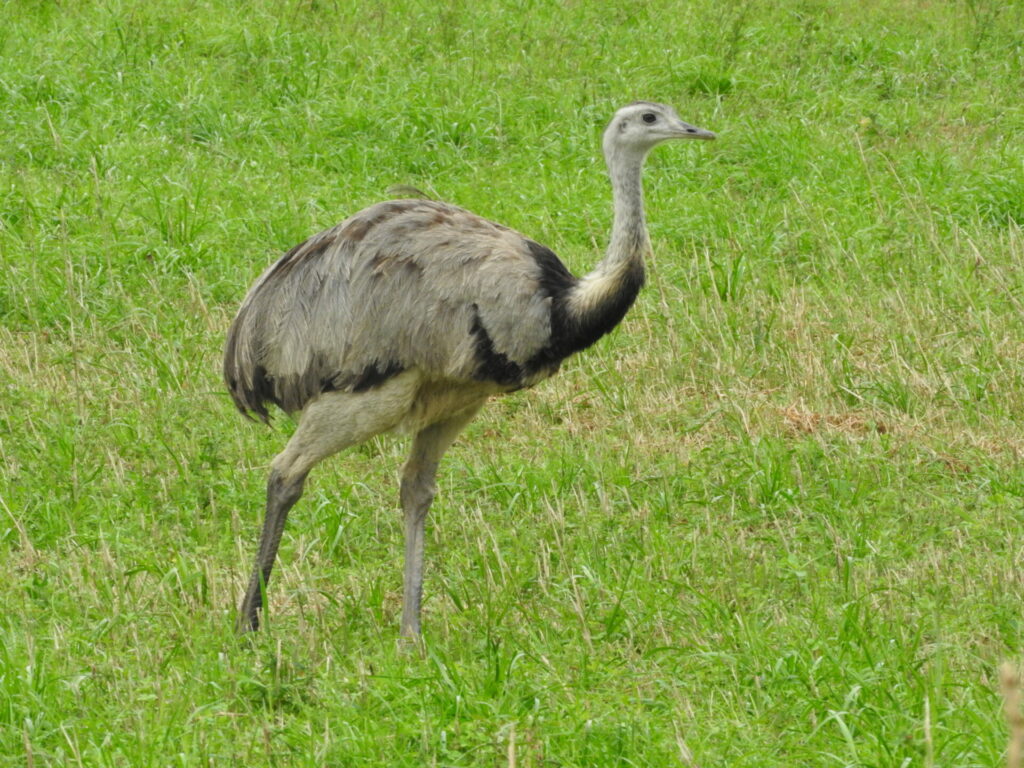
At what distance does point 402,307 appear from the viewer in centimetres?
545

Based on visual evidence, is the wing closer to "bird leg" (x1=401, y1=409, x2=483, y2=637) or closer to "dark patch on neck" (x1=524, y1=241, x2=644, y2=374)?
"dark patch on neck" (x1=524, y1=241, x2=644, y2=374)

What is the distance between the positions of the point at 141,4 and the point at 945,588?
827cm

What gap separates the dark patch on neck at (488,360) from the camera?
17.7 feet

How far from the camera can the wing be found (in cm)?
540

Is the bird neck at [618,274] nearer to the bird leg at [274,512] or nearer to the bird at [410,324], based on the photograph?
the bird at [410,324]

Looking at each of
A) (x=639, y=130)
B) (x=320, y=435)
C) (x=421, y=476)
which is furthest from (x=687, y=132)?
(x=320, y=435)

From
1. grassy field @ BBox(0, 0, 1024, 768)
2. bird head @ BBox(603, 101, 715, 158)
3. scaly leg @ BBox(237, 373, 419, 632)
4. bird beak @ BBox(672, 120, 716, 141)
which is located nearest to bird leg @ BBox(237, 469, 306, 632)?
scaly leg @ BBox(237, 373, 419, 632)

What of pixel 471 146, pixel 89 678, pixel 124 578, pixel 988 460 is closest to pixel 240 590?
pixel 124 578

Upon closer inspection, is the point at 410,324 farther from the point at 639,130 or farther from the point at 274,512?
the point at 639,130

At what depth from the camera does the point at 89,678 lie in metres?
4.72

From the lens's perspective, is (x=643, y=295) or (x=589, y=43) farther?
(x=589, y=43)

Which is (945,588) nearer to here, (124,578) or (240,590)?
(240,590)

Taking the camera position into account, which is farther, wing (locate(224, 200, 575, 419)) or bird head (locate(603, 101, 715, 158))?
bird head (locate(603, 101, 715, 158))

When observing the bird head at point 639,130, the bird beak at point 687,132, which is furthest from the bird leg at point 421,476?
the bird beak at point 687,132
